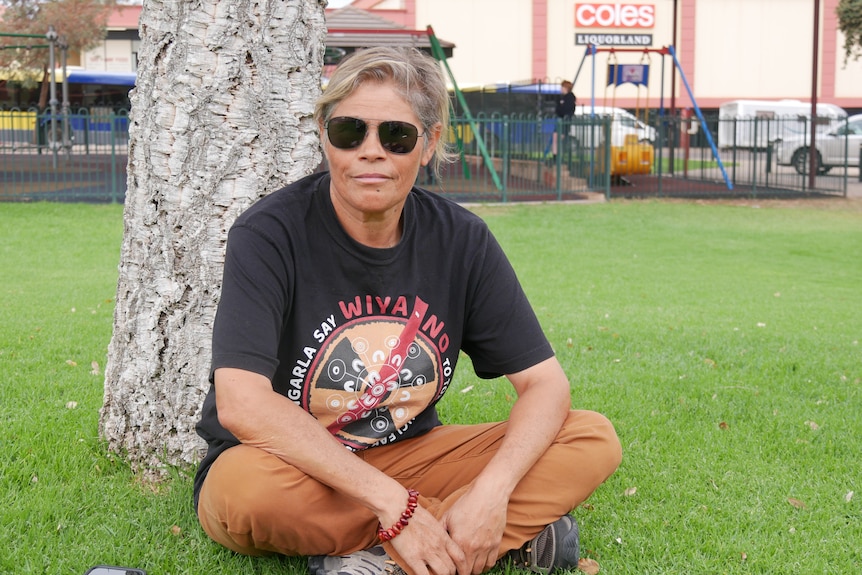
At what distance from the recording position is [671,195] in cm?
1859

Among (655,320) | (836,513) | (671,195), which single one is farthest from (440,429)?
(671,195)

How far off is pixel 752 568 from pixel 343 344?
1.38 metres

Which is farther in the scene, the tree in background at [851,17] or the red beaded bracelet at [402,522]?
the tree in background at [851,17]

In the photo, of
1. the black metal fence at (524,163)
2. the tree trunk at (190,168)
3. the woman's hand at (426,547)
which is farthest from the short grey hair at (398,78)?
the black metal fence at (524,163)

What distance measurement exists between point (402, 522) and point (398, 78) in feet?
3.84

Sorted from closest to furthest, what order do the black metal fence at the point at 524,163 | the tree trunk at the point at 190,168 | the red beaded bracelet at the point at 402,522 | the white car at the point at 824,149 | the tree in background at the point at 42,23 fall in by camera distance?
the red beaded bracelet at the point at 402,522, the tree trunk at the point at 190,168, the black metal fence at the point at 524,163, the white car at the point at 824,149, the tree in background at the point at 42,23

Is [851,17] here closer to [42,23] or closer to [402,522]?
[42,23]

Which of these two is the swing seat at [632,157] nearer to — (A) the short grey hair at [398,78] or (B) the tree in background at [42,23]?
(B) the tree in background at [42,23]

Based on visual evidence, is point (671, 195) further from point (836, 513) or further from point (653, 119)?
point (836, 513)

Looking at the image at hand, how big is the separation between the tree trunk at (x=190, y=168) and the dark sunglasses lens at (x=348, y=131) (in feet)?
2.61

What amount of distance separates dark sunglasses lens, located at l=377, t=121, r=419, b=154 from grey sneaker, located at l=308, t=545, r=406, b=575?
1.09m

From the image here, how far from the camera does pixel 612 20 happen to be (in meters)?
47.2

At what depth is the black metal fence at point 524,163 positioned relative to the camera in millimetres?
15656

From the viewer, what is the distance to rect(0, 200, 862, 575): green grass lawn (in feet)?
9.91
